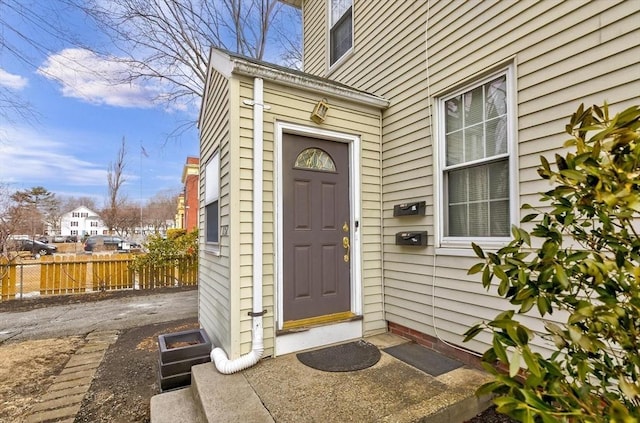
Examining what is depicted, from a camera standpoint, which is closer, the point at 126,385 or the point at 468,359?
the point at 468,359

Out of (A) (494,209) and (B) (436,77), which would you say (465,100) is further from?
(A) (494,209)

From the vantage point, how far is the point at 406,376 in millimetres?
2611

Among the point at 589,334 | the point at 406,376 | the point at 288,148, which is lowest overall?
the point at 406,376


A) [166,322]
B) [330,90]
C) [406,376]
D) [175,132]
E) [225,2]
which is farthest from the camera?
[175,132]

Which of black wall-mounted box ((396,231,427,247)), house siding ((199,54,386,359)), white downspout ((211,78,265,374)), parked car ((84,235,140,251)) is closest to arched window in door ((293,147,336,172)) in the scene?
house siding ((199,54,386,359))

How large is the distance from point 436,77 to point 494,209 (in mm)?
1484

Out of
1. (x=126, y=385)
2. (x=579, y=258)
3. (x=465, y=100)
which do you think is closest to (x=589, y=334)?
(x=579, y=258)

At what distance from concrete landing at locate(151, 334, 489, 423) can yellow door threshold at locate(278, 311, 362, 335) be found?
318 millimetres

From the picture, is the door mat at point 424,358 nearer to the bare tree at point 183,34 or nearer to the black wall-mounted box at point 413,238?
the black wall-mounted box at point 413,238

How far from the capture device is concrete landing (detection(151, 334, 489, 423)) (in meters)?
2.10

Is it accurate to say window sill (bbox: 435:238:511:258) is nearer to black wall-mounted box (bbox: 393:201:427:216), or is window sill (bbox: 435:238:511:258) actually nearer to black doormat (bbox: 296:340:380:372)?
black wall-mounted box (bbox: 393:201:427:216)

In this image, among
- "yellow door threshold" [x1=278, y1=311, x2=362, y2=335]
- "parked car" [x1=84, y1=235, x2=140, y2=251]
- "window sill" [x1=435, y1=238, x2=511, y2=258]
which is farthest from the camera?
"parked car" [x1=84, y1=235, x2=140, y2=251]

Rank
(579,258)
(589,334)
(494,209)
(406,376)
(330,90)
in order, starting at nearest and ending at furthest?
(589,334), (579,258), (406,376), (494,209), (330,90)

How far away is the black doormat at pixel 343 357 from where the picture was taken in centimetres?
281
